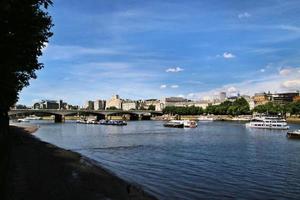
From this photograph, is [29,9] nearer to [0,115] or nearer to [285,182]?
[285,182]

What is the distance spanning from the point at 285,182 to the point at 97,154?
94.7 ft

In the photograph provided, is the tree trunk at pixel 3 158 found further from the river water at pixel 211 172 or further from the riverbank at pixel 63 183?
the river water at pixel 211 172

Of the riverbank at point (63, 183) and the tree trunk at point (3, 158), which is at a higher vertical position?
the tree trunk at point (3, 158)

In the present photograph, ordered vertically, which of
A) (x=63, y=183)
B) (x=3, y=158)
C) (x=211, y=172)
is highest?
(x=3, y=158)

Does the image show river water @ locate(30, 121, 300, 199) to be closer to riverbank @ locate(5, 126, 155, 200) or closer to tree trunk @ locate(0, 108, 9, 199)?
riverbank @ locate(5, 126, 155, 200)

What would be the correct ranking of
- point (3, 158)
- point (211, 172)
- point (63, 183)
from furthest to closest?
point (211, 172) → point (3, 158) → point (63, 183)

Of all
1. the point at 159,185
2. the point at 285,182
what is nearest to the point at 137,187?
the point at 159,185

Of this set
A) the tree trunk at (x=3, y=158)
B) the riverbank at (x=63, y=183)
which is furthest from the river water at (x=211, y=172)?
the tree trunk at (x=3, y=158)

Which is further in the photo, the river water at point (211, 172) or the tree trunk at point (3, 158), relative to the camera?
the river water at point (211, 172)

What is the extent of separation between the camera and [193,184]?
106 feet

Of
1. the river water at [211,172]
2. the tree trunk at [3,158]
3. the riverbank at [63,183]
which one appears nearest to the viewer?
the tree trunk at [3,158]

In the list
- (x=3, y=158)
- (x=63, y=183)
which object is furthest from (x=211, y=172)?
(x=3, y=158)

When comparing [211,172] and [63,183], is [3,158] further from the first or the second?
[211,172]

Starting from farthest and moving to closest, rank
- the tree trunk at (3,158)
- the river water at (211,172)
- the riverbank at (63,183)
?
the river water at (211,172) < the riverbank at (63,183) < the tree trunk at (3,158)
